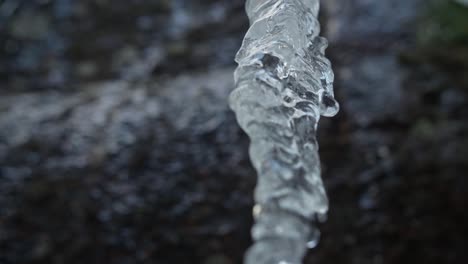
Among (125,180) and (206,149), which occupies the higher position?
(206,149)

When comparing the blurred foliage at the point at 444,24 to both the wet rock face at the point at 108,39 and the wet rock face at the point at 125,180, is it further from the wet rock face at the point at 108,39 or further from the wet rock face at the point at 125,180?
the wet rock face at the point at 125,180

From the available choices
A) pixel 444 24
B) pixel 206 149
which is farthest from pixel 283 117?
pixel 444 24

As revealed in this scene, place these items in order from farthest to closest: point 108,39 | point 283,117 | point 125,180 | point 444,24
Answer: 1. point 108,39
2. point 444,24
3. point 125,180
4. point 283,117

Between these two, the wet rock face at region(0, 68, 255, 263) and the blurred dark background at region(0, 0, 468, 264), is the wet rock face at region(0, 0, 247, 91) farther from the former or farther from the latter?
the wet rock face at region(0, 68, 255, 263)

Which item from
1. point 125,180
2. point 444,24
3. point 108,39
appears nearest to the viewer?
point 125,180

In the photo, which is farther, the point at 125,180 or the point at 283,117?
the point at 125,180

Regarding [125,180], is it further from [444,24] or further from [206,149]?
[444,24]

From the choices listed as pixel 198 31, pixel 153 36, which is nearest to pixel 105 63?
pixel 153 36
